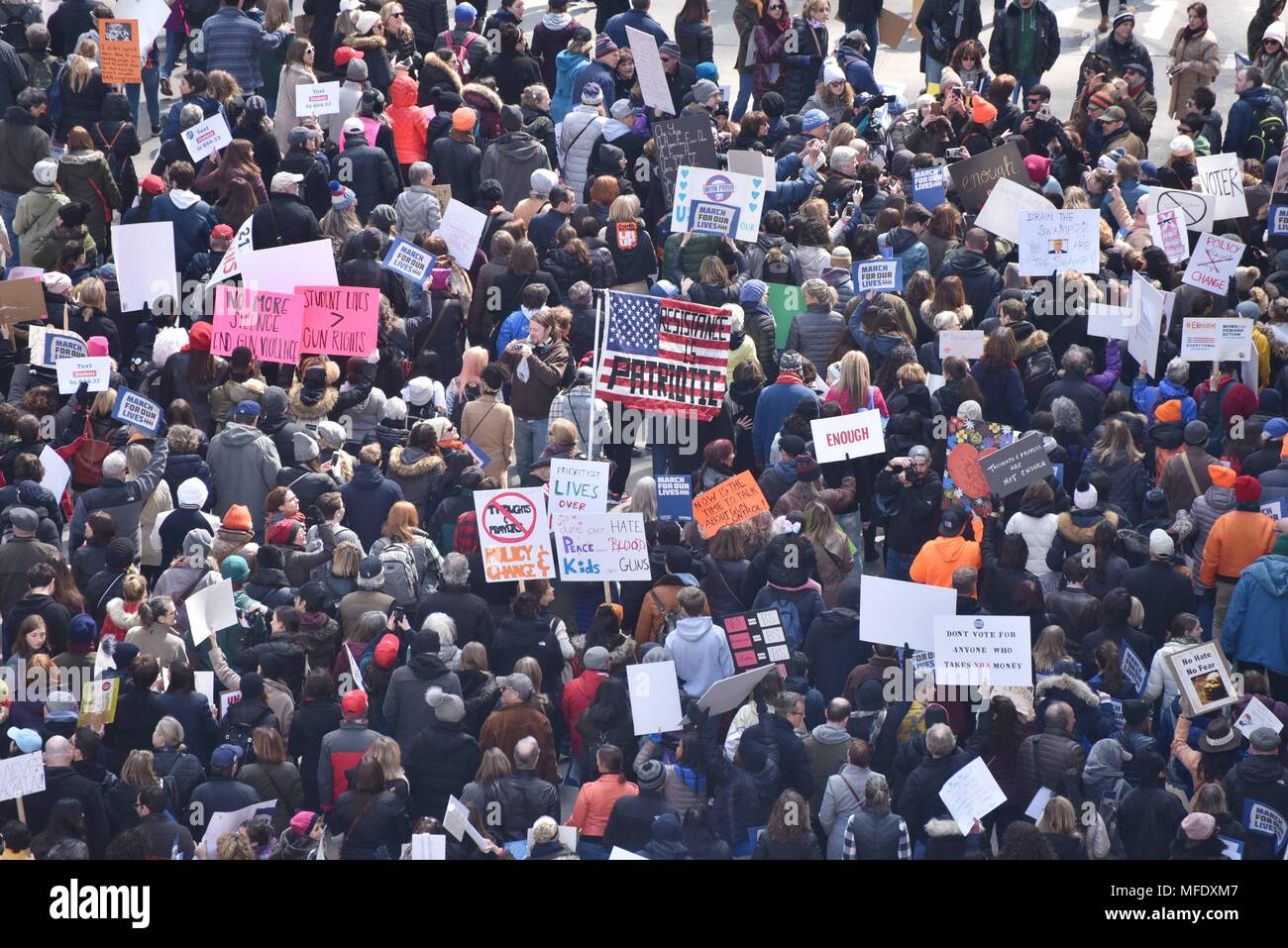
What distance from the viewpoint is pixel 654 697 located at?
1224 centimetres

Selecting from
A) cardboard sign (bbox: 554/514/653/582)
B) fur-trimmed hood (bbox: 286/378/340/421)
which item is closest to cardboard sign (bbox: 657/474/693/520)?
cardboard sign (bbox: 554/514/653/582)

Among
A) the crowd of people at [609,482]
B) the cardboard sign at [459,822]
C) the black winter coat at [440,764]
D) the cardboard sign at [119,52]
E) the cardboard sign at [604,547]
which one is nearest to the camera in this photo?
the cardboard sign at [459,822]

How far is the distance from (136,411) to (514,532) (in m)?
3.35

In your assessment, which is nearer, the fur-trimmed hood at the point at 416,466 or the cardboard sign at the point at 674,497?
the fur-trimmed hood at the point at 416,466

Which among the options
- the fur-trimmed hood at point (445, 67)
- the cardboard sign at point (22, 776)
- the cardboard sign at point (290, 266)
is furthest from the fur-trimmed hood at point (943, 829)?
the fur-trimmed hood at point (445, 67)

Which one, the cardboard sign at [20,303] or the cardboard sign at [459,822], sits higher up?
the cardboard sign at [20,303]

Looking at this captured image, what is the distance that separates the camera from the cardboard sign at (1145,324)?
15.4 meters

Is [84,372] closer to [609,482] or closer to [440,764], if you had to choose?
[609,482]

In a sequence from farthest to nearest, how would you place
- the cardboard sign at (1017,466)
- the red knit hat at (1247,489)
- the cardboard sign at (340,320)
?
the cardboard sign at (340,320)
the cardboard sign at (1017,466)
the red knit hat at (1247,489)

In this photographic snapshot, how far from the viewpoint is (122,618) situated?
41.7ft

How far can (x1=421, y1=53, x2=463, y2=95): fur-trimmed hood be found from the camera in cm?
1947

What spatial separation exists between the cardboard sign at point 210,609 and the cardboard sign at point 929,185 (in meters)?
8.03

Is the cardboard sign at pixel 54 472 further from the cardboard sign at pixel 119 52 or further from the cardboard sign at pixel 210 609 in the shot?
the cardboard sign at pixel 119 52
